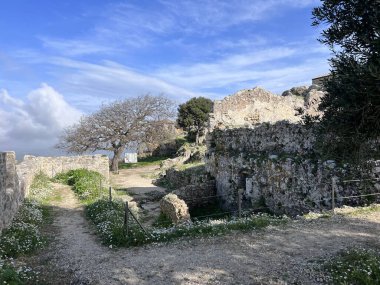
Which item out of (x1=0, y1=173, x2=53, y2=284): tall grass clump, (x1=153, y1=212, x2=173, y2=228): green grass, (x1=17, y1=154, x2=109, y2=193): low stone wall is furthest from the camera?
(x1=17, y1=154, x2=109, y2=193): low stone wall

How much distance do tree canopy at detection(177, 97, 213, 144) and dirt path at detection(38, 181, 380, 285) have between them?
3530cm

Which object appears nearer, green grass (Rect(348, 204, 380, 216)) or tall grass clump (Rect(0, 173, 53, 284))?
tall grass clump (Rect(0, 173, 53, 284))

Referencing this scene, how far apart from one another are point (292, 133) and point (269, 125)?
1902mm

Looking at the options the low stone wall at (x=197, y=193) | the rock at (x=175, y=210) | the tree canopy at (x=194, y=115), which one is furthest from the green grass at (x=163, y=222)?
the tree canopy at (x=194, y=115)

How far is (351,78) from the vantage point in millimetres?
6488

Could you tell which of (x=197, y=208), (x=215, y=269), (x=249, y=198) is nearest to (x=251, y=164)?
(x=249, y=198)

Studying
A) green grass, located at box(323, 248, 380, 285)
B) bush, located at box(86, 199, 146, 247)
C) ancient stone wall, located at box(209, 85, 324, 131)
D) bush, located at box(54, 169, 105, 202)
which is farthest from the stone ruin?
ancient stone wall, located at box(209, 85, 324, 131)

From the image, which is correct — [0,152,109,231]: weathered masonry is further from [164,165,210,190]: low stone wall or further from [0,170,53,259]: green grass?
[164,165,210,190]: low stone wall

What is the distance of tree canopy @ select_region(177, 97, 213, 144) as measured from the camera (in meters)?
47.8

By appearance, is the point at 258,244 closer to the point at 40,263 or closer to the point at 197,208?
the point at 40,263

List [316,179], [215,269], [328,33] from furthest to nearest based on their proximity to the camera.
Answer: [316,179] < [215,269] < [328,33]

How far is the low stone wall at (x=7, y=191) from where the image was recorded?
12602 mm

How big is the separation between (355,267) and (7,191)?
11.8m

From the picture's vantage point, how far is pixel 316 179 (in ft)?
49.8
